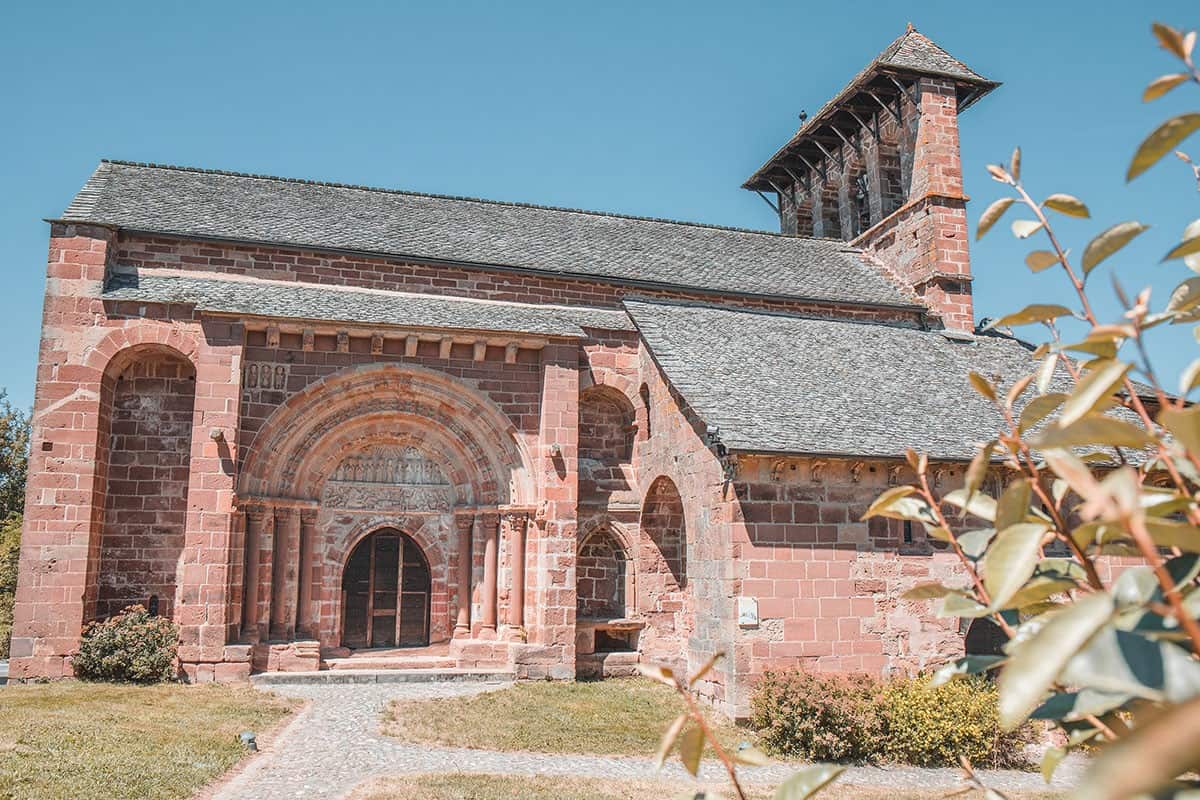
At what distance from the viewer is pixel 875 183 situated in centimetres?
2236

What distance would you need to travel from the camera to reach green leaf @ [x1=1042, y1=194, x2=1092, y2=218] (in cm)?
196

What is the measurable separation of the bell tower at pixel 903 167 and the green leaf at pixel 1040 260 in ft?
61.9

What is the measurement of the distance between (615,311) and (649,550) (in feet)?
15.6

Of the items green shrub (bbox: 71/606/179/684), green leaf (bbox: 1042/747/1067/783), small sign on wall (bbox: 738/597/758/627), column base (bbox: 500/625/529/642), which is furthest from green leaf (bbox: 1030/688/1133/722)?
green shrub (bbox: 71/606/179/684)

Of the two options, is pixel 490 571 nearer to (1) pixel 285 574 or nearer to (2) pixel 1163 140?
(1) pixel 285 574

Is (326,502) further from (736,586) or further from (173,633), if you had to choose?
(736,586)

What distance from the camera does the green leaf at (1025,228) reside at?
2107 mm

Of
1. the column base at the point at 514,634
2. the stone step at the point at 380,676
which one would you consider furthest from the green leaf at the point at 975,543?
the column base at the point at 514,634

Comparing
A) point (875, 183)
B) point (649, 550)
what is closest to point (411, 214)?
point (649, 550)

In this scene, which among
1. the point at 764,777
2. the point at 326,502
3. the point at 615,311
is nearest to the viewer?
the point at 764,777

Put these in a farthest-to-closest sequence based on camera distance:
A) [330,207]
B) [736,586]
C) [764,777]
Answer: [330,207] < [736,586] < [764,777]

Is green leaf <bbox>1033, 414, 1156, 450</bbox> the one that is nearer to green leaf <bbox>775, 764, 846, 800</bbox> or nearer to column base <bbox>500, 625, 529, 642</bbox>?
green leaf <bbox>775, 764, 846, 800</bbox>

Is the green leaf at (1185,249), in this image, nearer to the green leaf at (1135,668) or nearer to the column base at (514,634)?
the green leaf at (1135,668)

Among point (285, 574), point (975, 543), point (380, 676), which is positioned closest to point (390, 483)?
point (285, 574)
